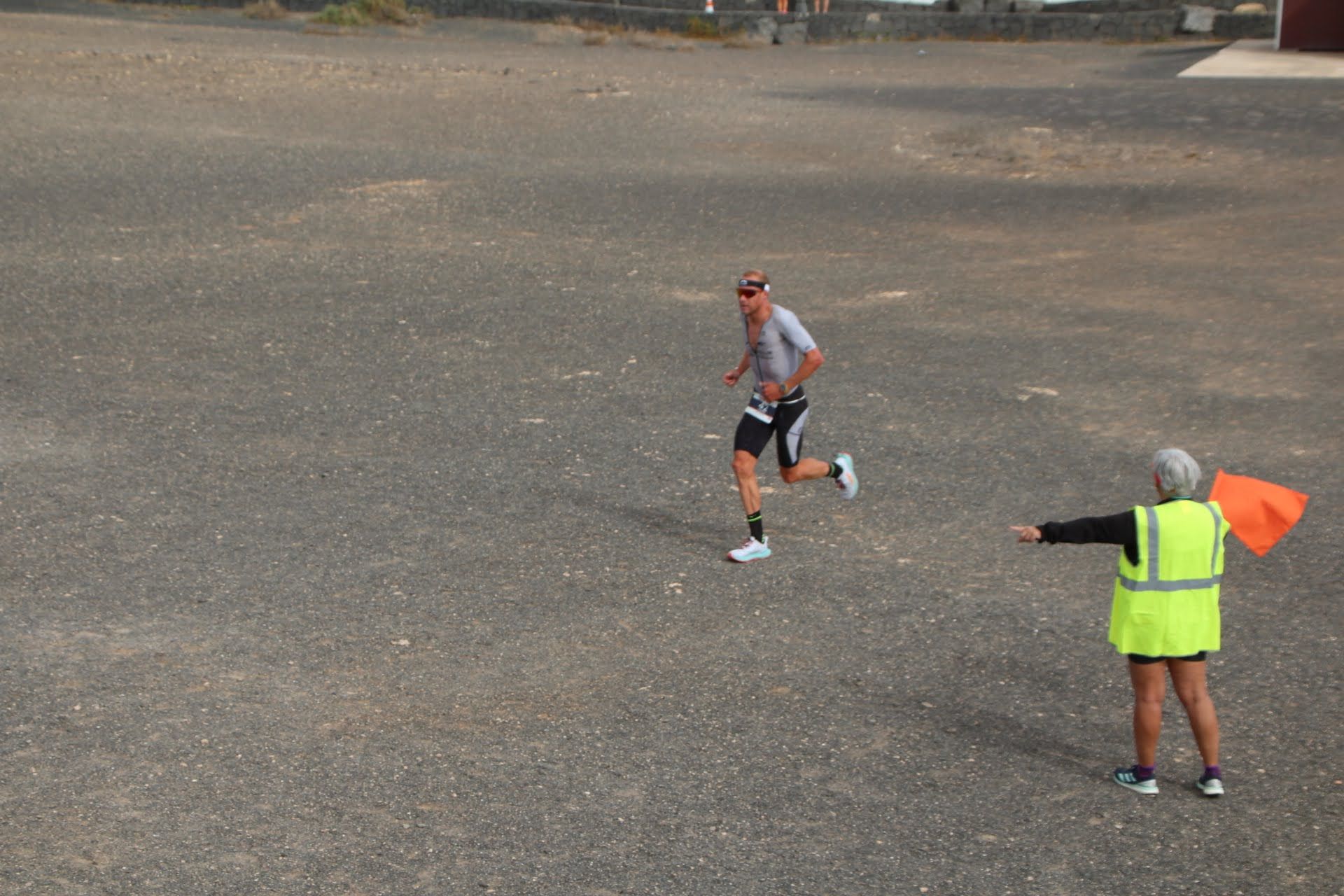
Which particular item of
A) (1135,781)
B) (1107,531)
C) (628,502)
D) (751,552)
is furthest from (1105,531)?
(628,502)

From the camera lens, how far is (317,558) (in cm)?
906

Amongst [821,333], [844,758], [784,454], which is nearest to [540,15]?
[821,333]

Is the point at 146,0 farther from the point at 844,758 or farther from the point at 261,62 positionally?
the point at 844,758

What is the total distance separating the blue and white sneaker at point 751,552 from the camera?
30.0 feet

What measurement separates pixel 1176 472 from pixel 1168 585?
506 mm

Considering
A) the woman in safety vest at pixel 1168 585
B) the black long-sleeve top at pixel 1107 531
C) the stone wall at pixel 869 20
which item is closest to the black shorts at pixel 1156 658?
the woman in safety vest at pixel 1168 585

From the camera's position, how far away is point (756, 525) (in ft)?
30.3

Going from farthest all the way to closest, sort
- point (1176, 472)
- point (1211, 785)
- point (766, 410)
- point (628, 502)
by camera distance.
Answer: point (628, 502) → point (766, 410) → point (1211, 785) → point (1176, 472)

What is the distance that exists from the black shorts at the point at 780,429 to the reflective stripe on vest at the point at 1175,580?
136 inches

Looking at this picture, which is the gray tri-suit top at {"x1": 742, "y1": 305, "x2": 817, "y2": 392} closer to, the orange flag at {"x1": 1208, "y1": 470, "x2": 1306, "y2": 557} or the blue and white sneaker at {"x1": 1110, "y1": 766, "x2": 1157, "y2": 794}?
the orange flag at {"x1": 1208, "y1": 470, "x2": 1306, "y2": 557}

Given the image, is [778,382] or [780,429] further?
[780,429]

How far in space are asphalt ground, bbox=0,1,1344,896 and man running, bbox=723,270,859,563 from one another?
1.24 feet

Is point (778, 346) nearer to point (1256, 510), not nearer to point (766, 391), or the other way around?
point (766, 391)

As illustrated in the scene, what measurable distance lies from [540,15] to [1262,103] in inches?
712
